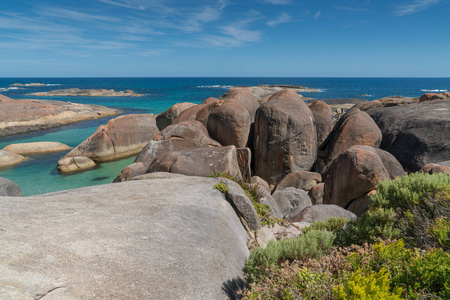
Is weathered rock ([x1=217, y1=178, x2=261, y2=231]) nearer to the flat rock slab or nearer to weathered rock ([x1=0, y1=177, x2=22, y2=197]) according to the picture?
the flat rock slab

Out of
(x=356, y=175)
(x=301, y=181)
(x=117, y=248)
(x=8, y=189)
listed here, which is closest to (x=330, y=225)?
(x=356, y=175)

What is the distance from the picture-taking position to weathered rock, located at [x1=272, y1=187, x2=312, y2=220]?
44.4 feet

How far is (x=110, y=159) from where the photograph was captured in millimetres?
25891

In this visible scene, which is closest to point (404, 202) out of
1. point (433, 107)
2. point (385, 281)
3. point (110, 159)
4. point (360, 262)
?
point (360, 262)

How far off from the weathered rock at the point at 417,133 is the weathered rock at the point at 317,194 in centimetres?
529

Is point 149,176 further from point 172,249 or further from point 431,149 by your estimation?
point 431,149

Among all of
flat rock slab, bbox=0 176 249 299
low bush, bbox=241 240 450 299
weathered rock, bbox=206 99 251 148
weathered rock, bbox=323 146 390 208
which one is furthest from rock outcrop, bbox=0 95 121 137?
low bush, bbox=241 240 450 299

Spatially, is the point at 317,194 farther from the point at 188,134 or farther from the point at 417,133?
the point at 188,134

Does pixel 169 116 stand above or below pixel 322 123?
below

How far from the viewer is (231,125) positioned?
18406 mm

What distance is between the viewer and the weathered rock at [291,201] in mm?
13523

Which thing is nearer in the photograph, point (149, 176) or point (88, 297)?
point (88, 297)

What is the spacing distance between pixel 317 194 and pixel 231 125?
649 centimetres

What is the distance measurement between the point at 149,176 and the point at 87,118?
40750 mm
